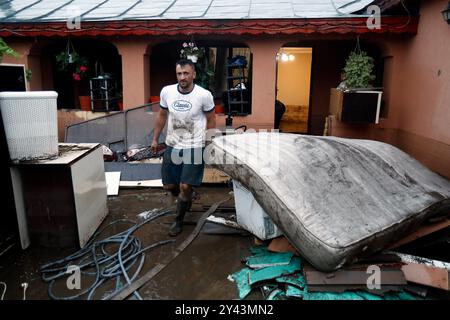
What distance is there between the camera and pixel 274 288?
3.03 m

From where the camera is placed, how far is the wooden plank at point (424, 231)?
340cm

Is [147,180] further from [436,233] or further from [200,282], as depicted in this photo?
[436,233]

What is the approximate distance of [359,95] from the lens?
6395 mm

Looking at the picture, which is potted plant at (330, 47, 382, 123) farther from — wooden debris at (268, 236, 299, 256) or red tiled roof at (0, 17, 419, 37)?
wooden debris at (268, 236, 299, 256)

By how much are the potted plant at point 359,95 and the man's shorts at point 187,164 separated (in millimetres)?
3609

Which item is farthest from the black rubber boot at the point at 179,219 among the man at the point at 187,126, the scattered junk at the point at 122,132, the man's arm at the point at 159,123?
the scattered junk at the point at 122,132

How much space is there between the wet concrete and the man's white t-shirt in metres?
1.10

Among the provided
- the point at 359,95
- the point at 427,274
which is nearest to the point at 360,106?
the point at 359,95

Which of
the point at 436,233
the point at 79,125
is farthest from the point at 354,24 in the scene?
the point at 79,125

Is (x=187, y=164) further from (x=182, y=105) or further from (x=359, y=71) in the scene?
(x=359, y=71)

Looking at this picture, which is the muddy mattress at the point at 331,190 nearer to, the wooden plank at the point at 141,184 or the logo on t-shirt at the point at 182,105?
the logo on t-shirt at the point at 182,105

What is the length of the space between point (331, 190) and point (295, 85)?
1044cm

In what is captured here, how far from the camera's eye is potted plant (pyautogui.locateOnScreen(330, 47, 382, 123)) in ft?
20.9

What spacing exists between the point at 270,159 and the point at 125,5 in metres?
6.47
